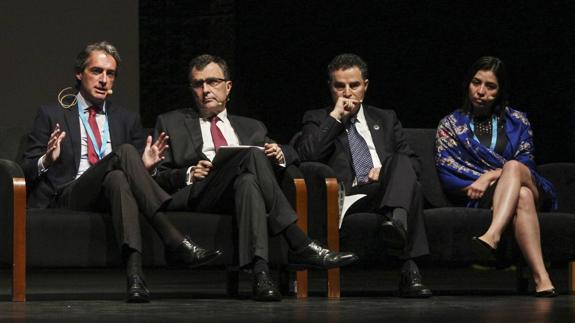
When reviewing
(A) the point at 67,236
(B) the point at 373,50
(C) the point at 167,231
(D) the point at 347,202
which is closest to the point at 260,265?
(C) the point at 167,231

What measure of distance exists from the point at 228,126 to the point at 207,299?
87cm

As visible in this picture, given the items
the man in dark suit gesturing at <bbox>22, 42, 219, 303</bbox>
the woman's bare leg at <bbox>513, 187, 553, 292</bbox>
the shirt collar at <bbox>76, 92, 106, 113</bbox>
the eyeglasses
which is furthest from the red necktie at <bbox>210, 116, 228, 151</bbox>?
the woman's bare leg at <bbox>513, 187, 553, 292</bbox>

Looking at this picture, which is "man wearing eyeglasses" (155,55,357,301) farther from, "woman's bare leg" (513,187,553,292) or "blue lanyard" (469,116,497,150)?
"blue lanyard" (469,116,497,150)

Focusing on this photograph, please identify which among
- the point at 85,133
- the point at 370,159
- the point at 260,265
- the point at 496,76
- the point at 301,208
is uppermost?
the point at 496,76

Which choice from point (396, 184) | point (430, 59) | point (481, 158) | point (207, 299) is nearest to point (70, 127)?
point (207, 299)

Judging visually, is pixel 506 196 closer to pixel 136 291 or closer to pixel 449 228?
pixel 449 228

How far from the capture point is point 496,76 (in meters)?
5.76

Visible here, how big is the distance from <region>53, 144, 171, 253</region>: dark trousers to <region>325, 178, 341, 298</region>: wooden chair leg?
74 centimetres

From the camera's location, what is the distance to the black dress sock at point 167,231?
4.90m

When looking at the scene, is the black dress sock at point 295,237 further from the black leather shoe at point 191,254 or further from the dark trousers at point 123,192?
the dark trousers at point 123,192

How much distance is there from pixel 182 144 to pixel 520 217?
1487 mm

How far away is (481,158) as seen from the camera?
227 inches

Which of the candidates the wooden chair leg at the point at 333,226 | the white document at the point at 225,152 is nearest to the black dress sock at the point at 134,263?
the white document at the point at 225,152

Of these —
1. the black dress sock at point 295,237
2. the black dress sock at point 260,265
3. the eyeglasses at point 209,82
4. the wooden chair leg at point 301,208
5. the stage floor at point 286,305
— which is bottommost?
the stage floor at point 286,305
